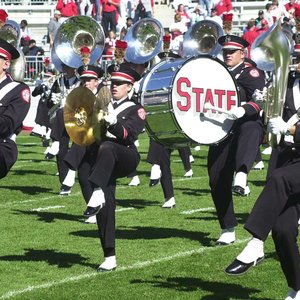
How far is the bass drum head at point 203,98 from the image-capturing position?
864 centimetres

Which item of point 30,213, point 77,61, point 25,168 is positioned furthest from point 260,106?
point 25,168

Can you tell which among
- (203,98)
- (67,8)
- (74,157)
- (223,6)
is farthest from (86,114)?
(223,6)

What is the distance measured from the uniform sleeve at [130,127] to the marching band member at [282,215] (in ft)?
4.92

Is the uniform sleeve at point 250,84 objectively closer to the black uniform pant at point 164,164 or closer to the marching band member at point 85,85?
the marching band member at point 85,85

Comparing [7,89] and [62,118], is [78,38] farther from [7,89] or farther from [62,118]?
[7,89]

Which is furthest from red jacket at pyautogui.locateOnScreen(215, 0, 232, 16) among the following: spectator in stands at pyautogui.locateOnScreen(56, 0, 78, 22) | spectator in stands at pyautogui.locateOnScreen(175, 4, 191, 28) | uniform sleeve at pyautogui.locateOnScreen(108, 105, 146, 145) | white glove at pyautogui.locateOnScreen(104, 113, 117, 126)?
white glove at pyautogui.locateOnScreen(104, 113, 117, 126)

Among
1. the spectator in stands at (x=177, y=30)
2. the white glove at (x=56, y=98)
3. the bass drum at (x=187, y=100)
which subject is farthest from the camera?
the spectator in stands at (x=177, y=30)

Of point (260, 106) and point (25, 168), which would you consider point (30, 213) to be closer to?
point (260, 106)

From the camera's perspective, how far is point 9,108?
8.23 meters

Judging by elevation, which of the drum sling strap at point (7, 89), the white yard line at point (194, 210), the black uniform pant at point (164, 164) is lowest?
the white yard line at point (194, 210)

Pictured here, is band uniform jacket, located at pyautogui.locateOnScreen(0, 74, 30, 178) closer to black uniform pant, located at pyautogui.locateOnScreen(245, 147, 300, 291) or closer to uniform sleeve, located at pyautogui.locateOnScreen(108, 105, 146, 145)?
uniform sleeve, located at pyautogui.locateOnScreen(108, 105, 146, 145)

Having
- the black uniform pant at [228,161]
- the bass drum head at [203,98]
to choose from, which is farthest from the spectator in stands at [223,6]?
the bass drum head at [203,98]

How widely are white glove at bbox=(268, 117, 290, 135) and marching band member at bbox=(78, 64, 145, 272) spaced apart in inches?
60.6

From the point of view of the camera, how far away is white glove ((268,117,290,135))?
6.78m
